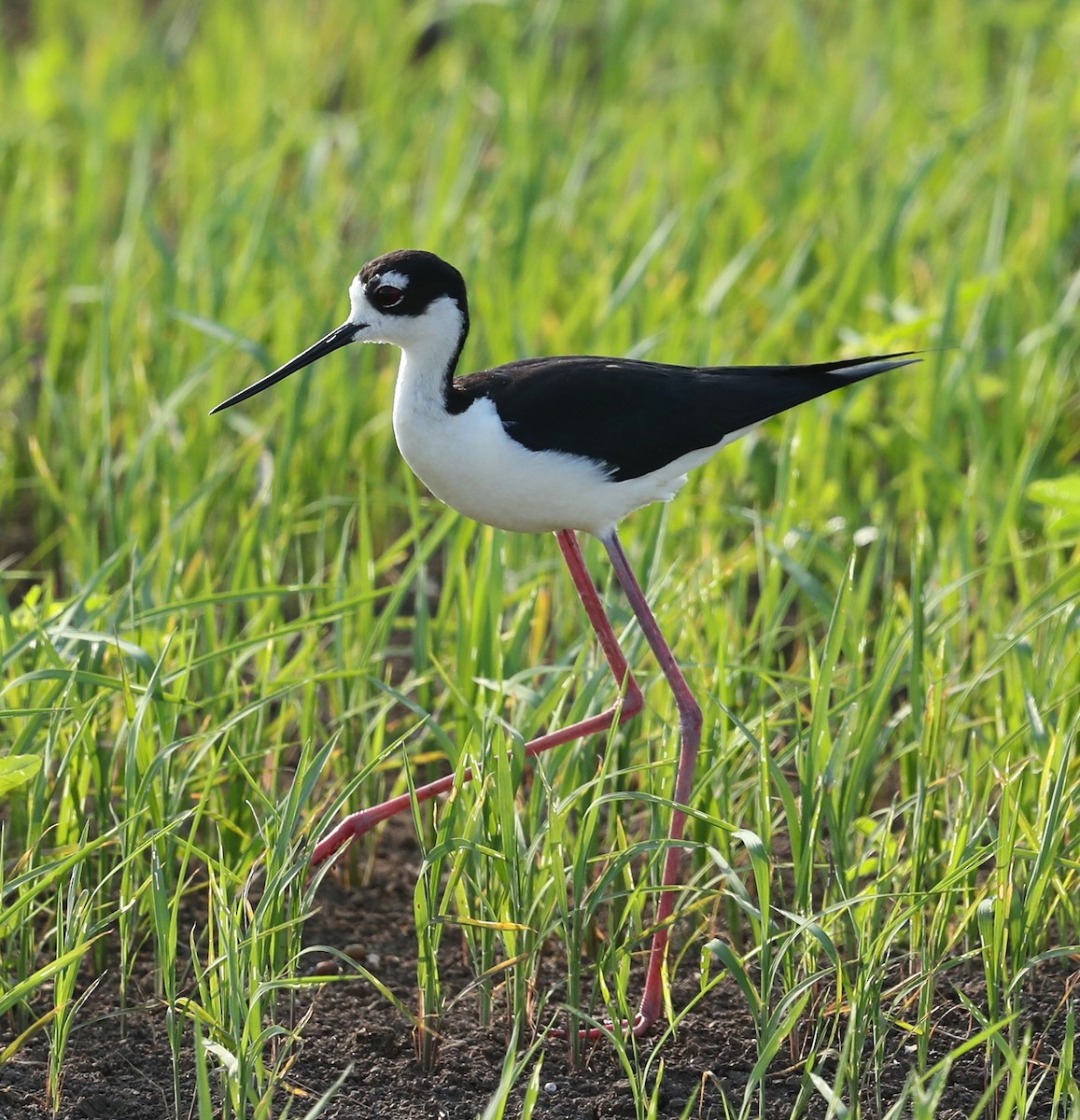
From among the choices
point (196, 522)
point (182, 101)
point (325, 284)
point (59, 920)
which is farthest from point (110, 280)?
point (59, 920)

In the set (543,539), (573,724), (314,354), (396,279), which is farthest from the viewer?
(543,539)

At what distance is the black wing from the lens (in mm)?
2586

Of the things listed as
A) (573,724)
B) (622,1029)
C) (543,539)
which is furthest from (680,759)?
(543,539)

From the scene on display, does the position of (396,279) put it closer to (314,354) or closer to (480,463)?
(314,354)

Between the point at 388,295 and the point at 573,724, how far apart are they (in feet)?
2.51

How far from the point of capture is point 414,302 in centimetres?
257

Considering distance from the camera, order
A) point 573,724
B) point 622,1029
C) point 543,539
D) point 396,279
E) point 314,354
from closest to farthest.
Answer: point 622,1029 < point 396,279 < point 314,354 < point 573,724 < point 543,539

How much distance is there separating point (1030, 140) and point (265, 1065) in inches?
162

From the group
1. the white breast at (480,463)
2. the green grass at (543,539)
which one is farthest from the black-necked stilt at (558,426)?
the green grass at (543,539)

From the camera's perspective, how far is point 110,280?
4.15 m

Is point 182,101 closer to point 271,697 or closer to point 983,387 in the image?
point 983,387

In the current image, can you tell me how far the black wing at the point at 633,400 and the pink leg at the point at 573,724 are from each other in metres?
0.25

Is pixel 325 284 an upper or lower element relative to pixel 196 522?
upper

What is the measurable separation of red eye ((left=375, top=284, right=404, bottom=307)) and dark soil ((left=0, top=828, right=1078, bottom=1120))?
1.07 m
